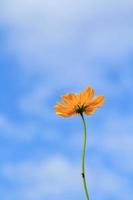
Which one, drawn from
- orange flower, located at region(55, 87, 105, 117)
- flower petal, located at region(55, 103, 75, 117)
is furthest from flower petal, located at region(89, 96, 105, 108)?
flower petal, located at region(55, 103, 75, 117)

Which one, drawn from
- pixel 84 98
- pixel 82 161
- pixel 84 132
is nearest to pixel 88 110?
pixel 84 98

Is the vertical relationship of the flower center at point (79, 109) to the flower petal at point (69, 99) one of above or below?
below

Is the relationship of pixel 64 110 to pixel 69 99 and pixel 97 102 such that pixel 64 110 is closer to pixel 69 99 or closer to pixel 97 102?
pixel 69 99

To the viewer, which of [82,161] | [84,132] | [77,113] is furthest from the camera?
[77,113]

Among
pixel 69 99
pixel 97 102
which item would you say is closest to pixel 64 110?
pixel 69 99

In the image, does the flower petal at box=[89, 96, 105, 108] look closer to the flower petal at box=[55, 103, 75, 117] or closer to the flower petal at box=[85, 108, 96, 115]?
the flower petal at box=[85, 108, 96, 115]

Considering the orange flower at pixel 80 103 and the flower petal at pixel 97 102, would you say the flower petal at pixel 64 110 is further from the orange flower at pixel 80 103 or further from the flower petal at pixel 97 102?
the flower petal at pixel 97 102

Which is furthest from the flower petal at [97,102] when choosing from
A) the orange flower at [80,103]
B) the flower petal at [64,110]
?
the flower petal at [64,110]

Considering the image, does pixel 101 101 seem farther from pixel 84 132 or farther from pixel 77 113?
pixel 84 132
